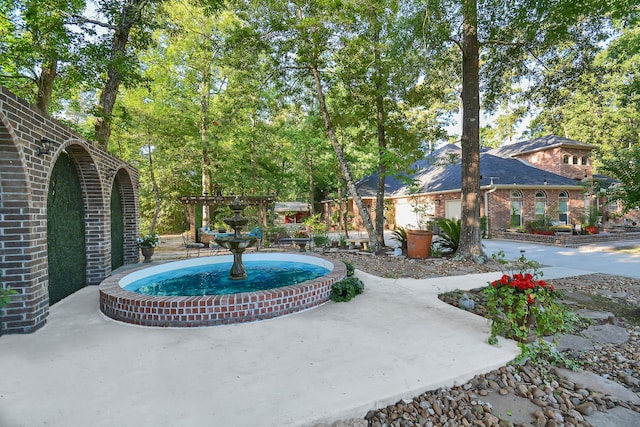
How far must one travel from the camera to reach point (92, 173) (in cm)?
608

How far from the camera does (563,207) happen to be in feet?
53.0

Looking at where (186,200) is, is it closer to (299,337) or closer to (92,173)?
(92,173)

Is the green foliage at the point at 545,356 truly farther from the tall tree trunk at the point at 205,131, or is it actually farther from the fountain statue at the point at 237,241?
the tall tree trunk at the point at 205,131

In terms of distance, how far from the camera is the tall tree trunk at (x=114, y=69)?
768 centimetres

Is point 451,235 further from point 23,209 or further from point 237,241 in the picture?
point 23,209

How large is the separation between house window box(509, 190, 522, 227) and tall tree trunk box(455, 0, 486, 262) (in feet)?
28.0

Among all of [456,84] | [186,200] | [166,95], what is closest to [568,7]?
[456,84]

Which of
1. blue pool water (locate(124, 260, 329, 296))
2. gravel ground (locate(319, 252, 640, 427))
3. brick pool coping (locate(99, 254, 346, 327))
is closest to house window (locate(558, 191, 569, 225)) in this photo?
gravel ground (locate(319, 252, 640, 427))

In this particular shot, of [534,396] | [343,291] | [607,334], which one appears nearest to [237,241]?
[343,291]

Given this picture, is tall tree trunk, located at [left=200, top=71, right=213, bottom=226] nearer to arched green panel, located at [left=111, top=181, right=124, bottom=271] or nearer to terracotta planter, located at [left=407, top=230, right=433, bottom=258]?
arched green panel, located at [left=111, top=181, right=124, bottom=271]

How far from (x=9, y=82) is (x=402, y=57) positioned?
1202cm

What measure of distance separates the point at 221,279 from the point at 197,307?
2626 mm

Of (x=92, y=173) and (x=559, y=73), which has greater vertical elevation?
(x=559, y=73)

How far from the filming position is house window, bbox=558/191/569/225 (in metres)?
16.0
